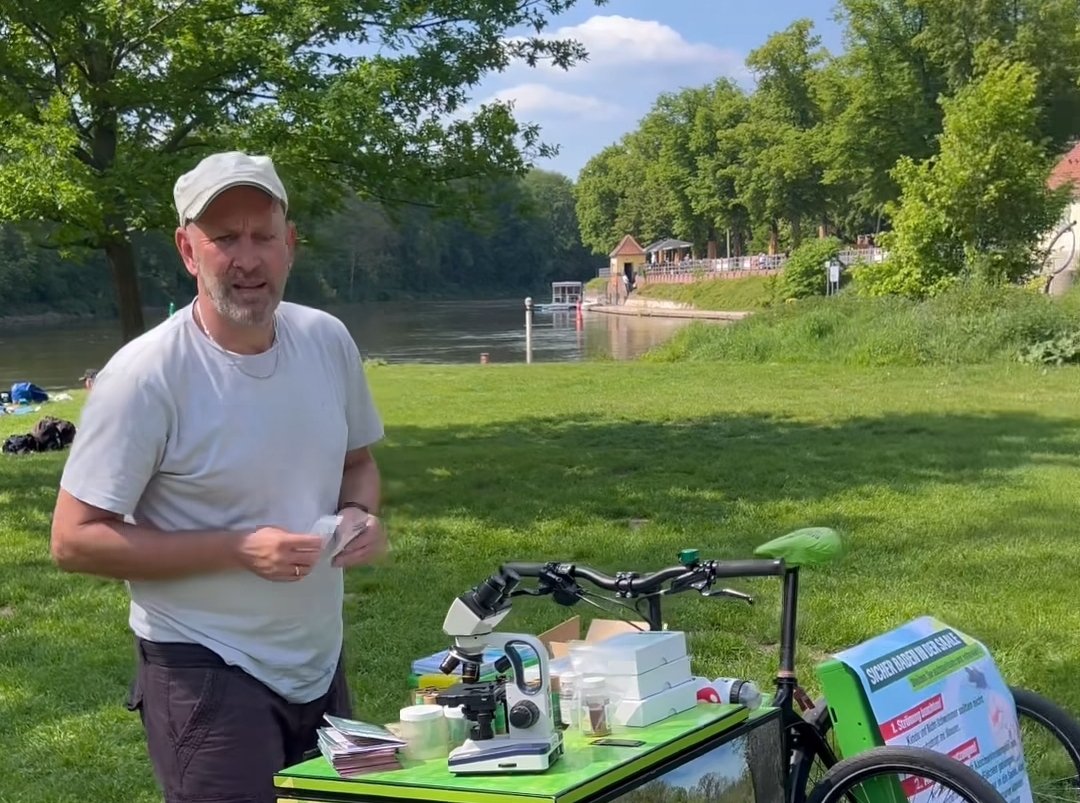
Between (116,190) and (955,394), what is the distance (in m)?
11.0

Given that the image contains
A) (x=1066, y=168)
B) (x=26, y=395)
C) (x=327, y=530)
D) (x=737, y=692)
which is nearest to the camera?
(x=327, y=530)

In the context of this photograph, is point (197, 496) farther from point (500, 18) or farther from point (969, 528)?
point (500, 18)

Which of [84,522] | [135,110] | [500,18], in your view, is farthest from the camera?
[500,18]

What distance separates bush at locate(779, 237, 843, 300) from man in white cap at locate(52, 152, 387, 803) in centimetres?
5283

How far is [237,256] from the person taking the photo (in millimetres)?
2420

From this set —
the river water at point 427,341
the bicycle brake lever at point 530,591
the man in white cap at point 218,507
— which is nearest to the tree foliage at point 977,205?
the river water at point 427,341

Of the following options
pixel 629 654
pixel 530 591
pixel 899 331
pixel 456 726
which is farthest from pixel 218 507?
pixel 899 331

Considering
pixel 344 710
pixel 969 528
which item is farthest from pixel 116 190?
pixel 344 710

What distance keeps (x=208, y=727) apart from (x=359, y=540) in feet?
1.51

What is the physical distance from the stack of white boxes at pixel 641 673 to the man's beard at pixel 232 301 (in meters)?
0.93

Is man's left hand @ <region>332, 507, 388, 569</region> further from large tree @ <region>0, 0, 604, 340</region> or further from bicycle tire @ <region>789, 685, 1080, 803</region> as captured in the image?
large tree @ <region>0, 0, 604, 340</region>

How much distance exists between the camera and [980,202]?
27.8 meters

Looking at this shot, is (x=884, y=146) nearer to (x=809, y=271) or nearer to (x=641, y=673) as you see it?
(x=809, y=271)

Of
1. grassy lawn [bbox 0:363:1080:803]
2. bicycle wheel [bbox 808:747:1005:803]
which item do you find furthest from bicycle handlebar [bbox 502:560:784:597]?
grassy lawn [bbox 0:363:1080:803]
